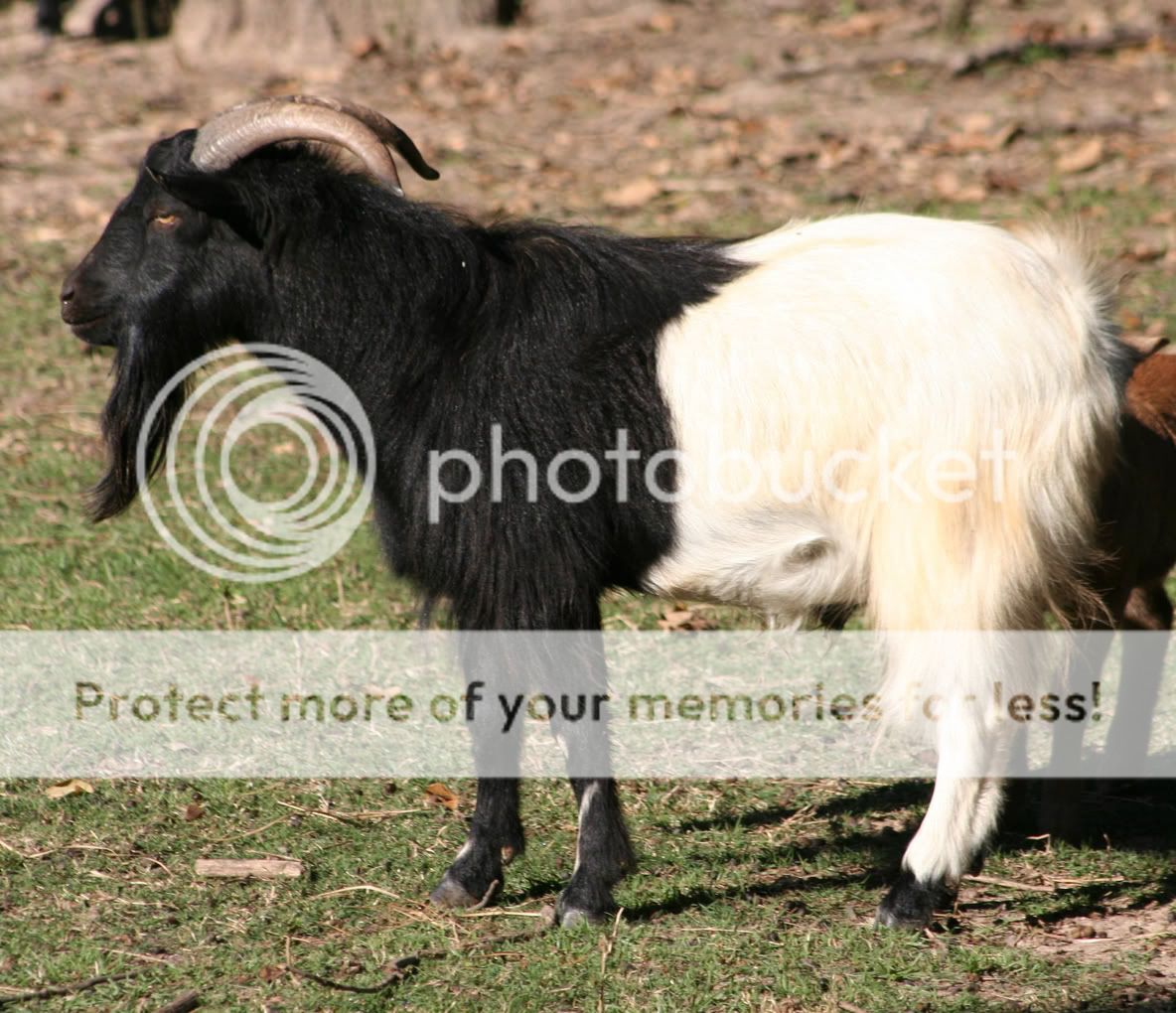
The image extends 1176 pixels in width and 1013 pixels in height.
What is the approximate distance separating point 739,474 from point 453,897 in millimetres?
1343

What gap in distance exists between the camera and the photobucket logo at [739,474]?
11.6 feet

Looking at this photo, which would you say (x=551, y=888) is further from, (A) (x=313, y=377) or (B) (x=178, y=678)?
(B) (x=178, y=678)

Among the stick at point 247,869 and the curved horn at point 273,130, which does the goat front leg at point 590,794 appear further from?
the curved horn at point 273,130

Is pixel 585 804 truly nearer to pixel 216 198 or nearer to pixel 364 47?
pixel 216 198

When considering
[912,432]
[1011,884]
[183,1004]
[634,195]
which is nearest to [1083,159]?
[634,195]

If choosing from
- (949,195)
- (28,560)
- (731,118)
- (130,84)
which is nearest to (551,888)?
(28,560)

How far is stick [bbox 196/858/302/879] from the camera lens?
409 cm

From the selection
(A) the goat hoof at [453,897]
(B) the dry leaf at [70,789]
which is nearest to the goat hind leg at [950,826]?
(A) the goat hoof at [453,897]

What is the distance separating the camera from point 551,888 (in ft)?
13.3

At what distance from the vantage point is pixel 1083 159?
31.6ft

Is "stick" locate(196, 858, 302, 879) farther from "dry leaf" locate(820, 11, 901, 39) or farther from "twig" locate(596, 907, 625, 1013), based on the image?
"dry leaf" locate(820, 11, 901, 39)

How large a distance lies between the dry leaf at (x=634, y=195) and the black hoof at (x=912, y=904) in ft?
20.9

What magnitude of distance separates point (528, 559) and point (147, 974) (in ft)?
4.41

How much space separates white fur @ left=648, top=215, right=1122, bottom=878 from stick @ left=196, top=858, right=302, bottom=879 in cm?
137
